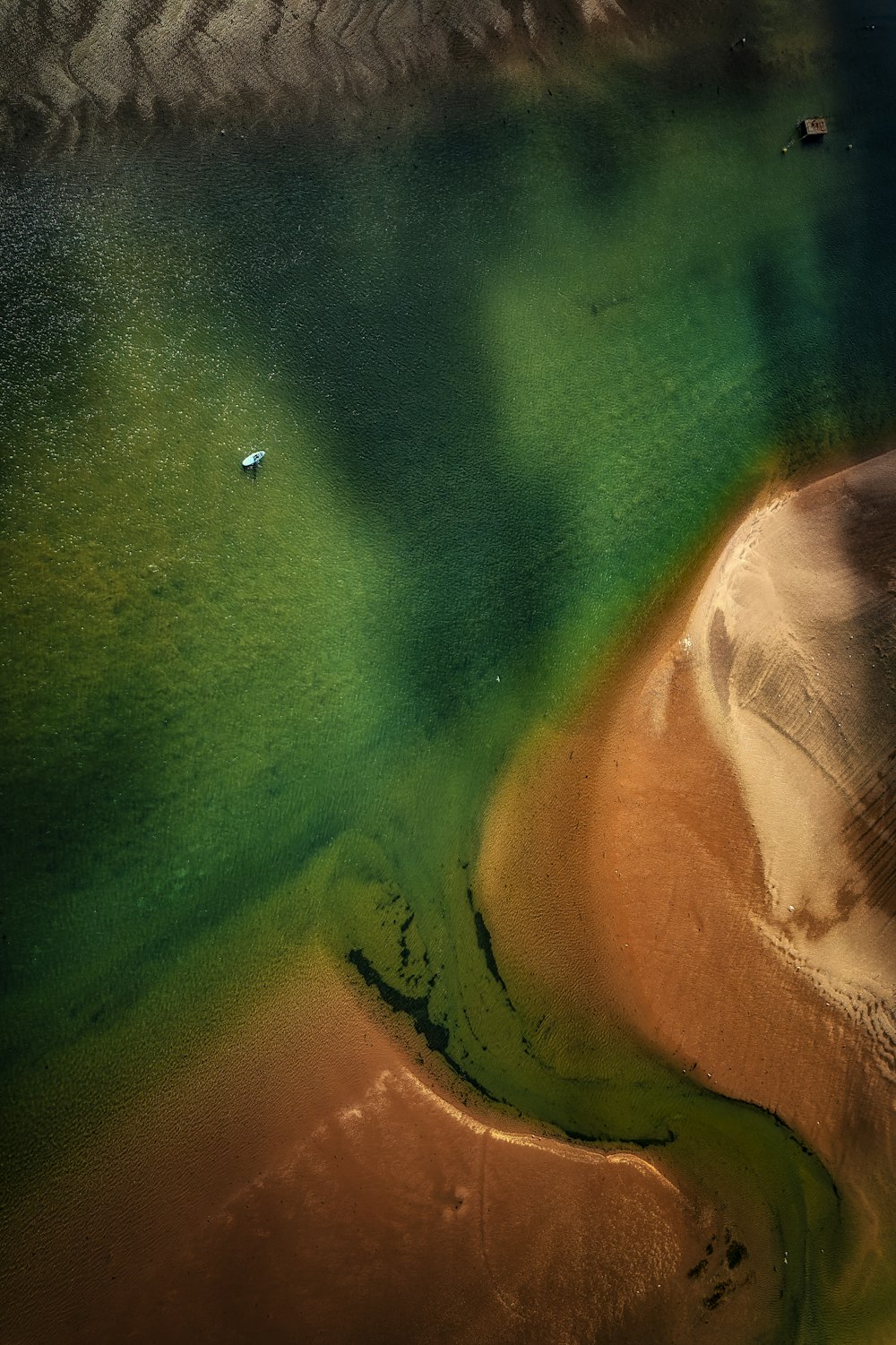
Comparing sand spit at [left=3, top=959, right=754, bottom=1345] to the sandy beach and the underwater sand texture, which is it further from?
the underwater sand texture

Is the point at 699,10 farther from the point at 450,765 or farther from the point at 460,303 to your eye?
the point at 450,765

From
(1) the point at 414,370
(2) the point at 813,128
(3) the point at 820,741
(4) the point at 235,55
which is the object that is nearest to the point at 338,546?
(1) the point at 414,370

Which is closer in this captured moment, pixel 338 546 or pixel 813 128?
pixel 338 546

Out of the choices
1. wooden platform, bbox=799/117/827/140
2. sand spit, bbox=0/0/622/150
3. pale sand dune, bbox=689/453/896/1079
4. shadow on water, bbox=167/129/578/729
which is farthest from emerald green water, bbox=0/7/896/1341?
wooden platform, bbox=799/117/827/140

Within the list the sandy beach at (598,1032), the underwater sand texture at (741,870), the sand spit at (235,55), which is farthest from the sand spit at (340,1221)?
the sand spit at (235,55)

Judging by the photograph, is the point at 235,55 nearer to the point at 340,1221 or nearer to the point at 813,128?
the point at 813,128
